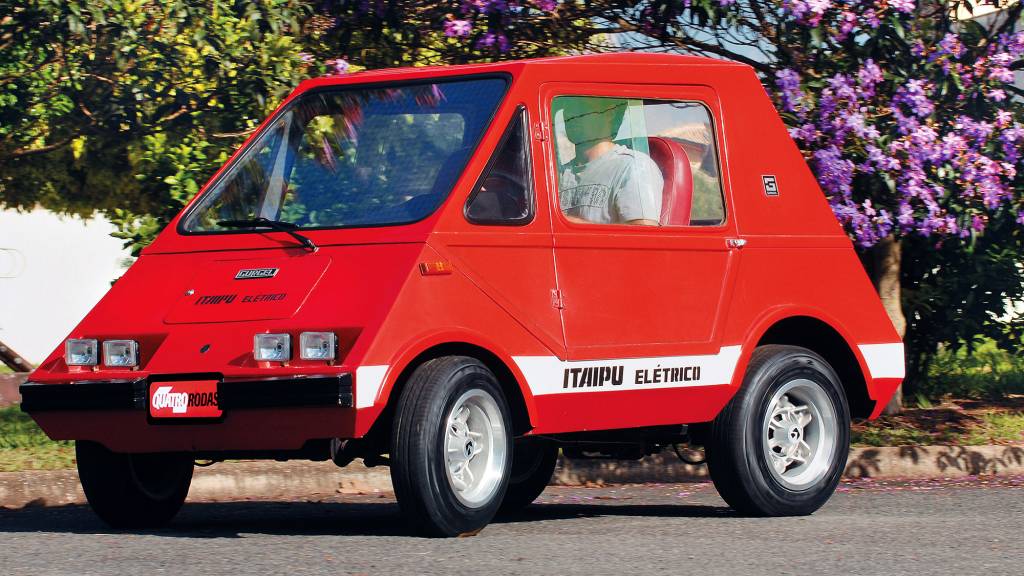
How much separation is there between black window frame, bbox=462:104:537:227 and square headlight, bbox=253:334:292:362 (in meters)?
0.92

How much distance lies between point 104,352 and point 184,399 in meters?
0.49

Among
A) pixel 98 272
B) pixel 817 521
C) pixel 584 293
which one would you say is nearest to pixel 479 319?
pixel 584 293

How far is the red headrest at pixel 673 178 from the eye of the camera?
7.41m

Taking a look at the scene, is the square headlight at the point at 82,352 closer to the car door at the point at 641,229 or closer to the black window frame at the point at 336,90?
the black window frame at the point at 336,90

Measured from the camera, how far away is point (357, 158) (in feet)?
22.9

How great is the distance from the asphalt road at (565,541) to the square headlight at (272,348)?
711mm

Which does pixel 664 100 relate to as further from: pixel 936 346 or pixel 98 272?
pixel 98 272

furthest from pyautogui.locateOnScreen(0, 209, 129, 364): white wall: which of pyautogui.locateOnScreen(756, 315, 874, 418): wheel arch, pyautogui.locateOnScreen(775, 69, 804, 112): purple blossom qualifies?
pyautogui.locateOnScreen(756, 315, 874, 418): wheel arch

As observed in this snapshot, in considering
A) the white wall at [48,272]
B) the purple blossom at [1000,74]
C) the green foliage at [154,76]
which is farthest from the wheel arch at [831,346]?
the white wall at [48,272]

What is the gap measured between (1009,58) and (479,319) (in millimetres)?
4887

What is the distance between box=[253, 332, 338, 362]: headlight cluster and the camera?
6.10 m

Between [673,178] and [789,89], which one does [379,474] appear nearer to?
[673,178]

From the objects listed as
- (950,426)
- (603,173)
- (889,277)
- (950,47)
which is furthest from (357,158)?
(950,426)

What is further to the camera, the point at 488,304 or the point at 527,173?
the point at 527,173
